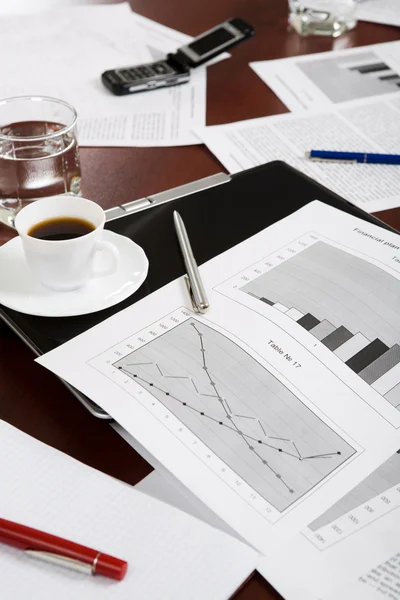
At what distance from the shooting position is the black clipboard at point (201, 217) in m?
0.59

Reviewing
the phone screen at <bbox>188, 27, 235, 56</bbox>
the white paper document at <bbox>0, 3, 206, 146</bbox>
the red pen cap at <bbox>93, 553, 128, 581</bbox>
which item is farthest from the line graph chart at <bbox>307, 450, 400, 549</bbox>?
the phone screen at <bbox>188, 27, 235, 56</bbox>

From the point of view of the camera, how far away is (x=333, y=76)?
3.65ft

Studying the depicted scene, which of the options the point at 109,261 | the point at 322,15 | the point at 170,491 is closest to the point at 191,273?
the point at 109,261

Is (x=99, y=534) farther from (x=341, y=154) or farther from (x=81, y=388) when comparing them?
(x=341, y=154)

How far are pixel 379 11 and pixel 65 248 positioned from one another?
1009 mm

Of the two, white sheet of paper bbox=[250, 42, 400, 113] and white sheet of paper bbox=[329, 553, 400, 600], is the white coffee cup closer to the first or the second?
white sheet of paper bbox=[329, 553, 400, 600]

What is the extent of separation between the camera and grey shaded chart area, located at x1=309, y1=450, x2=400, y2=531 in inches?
17.9

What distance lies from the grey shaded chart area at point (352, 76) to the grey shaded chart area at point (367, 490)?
0.70 metres

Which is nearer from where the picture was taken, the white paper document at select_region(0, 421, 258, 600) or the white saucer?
the white paper document at select_region(0, 421, 258, 600)

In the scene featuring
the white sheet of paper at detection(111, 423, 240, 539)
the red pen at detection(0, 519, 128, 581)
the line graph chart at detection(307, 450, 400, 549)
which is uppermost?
the line graph chart at detection(307, 450, 400, 549)

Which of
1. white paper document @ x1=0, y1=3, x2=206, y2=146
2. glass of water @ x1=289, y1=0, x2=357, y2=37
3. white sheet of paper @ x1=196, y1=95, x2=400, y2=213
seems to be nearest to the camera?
white sheet of paper @ x1=196, y1=95, x2=400, y2=213

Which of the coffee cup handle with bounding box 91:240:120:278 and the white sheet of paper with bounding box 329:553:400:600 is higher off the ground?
the coffee cup handle with bounding box 91:240:120:278

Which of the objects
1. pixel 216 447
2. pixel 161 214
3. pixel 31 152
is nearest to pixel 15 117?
pixel 31 152

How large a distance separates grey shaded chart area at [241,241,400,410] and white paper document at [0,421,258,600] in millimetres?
190
